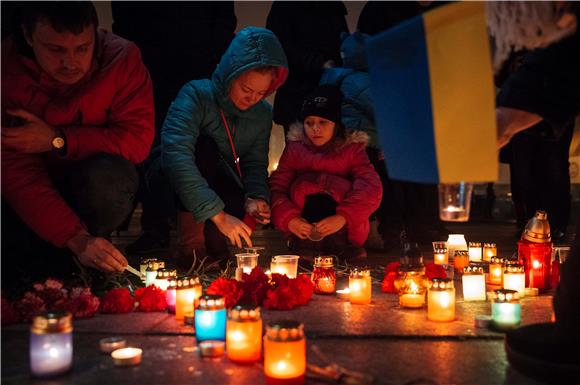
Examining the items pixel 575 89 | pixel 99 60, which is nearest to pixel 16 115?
pixel 99 60

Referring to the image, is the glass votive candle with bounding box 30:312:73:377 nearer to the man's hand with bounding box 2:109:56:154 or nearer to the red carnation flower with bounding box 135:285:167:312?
the red carnation flower with bounding box 135:285:167:312

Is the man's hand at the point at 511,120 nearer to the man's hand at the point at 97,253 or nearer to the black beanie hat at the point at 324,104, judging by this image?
the man's hand at the point at 97,253

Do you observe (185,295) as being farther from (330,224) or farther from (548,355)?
(330,224)

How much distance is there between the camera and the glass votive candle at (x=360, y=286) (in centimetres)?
246

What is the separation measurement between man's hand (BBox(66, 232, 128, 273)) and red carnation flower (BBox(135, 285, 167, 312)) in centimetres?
20

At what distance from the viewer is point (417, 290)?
2.39 m

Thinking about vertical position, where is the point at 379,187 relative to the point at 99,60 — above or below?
below

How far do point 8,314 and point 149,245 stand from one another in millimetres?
2229

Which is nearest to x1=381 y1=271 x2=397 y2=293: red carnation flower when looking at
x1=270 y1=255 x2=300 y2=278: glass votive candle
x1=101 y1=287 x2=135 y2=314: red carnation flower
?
x1=270 y1=255 x2=300 y2=278: glass votive candle

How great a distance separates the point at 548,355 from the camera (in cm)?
153

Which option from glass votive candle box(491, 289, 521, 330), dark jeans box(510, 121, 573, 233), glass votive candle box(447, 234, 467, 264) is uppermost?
dark jeans box(510, 121, 573, 233)

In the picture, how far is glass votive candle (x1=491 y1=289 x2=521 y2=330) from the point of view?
6.47 feet

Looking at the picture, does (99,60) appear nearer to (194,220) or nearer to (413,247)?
(194,220)

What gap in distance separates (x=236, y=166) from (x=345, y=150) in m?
0.77
